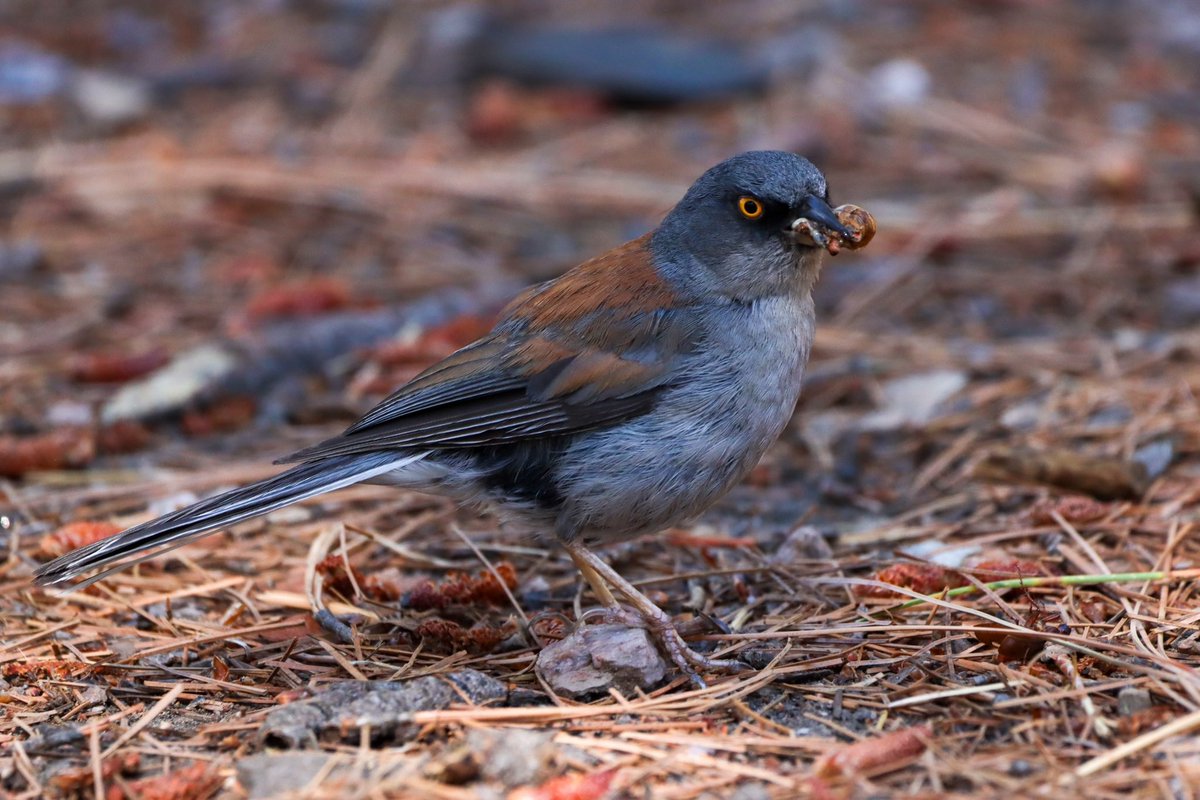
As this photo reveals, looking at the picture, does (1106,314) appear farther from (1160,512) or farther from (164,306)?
(164,306)

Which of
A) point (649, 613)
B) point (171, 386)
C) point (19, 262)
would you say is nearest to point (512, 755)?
point (649, 613)

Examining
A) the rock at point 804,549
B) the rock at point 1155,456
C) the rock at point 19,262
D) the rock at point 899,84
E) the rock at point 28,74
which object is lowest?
the rock at point 804,549

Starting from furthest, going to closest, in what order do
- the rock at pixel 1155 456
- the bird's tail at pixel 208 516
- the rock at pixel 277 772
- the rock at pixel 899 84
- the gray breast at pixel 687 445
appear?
the rock at pixel 899 84 < the rock at pixel 1155 456 < the gray breast at pixel 687 445 < the bird's tail at pixel 208 516 < the rock at pixel 277 772

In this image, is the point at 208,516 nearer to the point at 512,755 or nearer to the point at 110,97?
the point at 512,755

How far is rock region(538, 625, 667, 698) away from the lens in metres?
3.28

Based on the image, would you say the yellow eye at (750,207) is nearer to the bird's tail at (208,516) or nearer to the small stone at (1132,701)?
the bird's tail at (208,516)

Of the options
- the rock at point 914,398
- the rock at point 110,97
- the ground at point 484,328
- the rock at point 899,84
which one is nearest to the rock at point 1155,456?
the ground at point 484,328

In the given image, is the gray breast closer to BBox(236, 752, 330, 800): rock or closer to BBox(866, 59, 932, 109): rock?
BBox(236, 752, 330, 800): rock

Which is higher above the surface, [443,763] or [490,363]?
[490,363]

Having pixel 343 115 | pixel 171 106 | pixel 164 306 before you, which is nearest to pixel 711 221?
pixel 164 306

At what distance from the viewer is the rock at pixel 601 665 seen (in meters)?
3.28

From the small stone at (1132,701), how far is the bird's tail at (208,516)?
203 cm

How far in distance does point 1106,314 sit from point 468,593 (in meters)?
3.57

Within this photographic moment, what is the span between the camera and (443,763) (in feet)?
9.05
